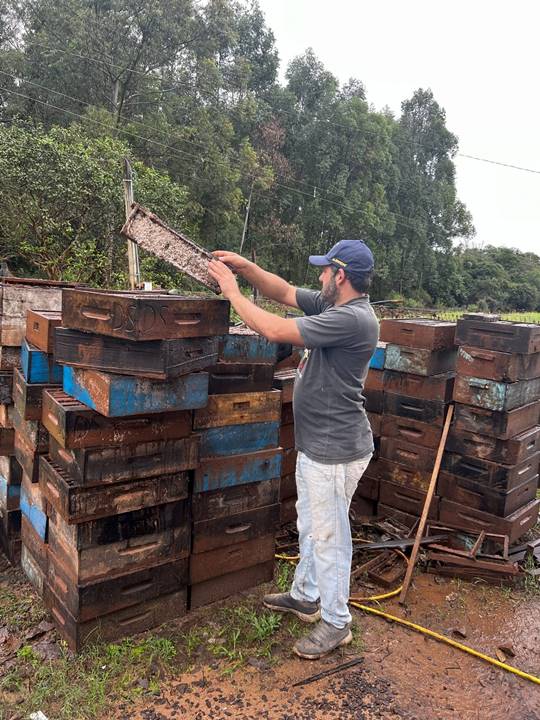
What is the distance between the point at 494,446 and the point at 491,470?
0.72 feet

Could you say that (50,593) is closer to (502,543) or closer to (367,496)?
(367,496)

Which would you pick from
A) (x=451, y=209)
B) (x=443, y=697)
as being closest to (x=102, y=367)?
(x=443, y=697)

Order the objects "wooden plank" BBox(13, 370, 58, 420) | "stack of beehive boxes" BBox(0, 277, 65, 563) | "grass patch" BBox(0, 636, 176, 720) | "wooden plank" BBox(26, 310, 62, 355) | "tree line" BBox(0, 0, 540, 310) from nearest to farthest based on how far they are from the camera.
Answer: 1. "grass patch" BBox(0, 636, 176, 720)
2. "wooden plank" BBox(26, 310, 62, 355)
3. "wooden plank" BBox(13, 370, 58, 420)
4. "stack of beehive boxes" BBox(0, 277, 65, 563)
5. "tree line" BBox(0, 0, 540, 310)

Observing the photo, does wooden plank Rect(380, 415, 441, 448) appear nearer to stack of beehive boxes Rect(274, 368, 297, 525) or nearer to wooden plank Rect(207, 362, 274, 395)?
stack of beehive boxes Rect(274, 368, 297, 525)

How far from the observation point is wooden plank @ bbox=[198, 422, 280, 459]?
3725 mm

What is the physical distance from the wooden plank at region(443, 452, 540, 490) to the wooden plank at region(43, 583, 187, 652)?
9.21ft

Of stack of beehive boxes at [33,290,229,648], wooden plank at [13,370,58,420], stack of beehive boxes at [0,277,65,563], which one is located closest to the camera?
stack of beehive boxes at [33,290,229,648]

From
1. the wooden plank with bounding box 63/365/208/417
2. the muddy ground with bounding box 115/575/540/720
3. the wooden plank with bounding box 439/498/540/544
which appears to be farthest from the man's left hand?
the wooden plank with bounding box 439/498/540/544

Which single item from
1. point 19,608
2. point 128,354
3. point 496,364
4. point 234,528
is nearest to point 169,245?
point 128,354

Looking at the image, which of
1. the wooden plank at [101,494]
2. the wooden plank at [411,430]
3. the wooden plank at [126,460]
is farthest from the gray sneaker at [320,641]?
the wooden plank at [411,430]

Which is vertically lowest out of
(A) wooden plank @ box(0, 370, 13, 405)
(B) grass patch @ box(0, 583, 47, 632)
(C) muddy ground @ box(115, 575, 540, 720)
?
(B) grass patch @ box(0, 583, 47, 632)

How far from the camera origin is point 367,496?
18.6ft

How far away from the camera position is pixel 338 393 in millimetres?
3336

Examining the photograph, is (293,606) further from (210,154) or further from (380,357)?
(210,154)
